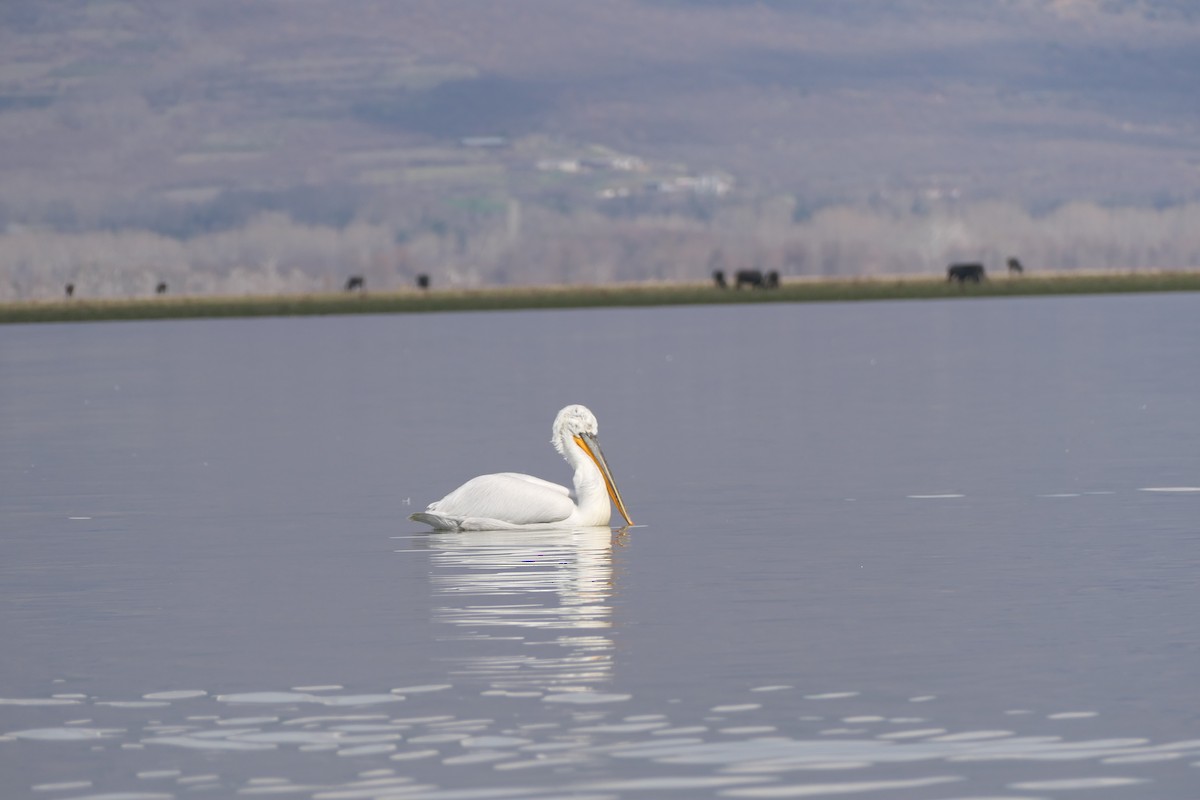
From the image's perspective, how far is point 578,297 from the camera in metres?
162

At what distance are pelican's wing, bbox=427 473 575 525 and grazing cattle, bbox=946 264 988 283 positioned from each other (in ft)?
481

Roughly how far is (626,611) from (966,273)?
505ft

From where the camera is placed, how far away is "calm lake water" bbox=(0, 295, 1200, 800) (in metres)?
11.7

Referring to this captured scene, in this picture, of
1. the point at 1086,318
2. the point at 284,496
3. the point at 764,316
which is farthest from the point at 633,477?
the point at 764,316

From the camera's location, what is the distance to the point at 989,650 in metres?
14.6

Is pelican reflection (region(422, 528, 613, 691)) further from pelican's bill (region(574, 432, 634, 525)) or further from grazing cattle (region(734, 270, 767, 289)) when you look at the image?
grazing cattle (region(734, 270, 767, 289))

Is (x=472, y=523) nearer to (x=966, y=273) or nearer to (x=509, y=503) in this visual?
(x=509, y=503)

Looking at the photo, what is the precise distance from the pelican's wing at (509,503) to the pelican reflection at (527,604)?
16cm

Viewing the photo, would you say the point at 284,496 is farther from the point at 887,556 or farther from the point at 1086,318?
the point at 1086,318

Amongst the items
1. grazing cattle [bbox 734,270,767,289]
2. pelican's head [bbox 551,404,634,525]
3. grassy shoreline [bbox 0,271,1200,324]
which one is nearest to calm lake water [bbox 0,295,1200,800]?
pelican's head [bbox 551,404,634,525]

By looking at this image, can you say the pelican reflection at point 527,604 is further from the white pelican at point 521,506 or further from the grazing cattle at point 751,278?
the grazing cattle at point 751,278

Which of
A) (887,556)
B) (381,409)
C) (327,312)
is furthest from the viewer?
(327,312)

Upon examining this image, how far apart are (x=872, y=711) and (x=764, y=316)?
393 feet

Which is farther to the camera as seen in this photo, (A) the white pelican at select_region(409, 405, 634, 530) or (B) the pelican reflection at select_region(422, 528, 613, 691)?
(A) the white pelican at select_region(409, 405, 634, 530)
